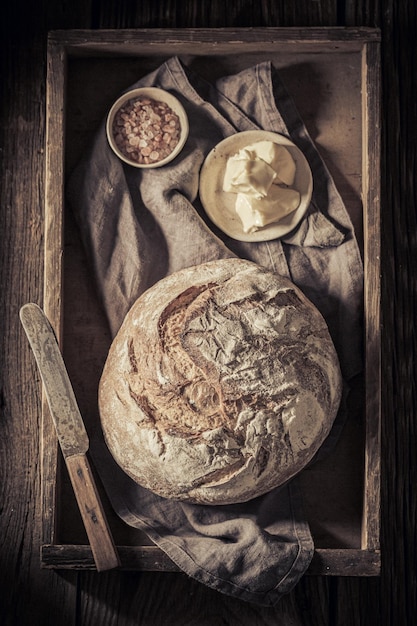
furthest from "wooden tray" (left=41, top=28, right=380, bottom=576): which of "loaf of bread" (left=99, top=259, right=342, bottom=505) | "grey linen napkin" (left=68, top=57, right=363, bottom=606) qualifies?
"loaf of bread" (left=99, top=259, right=342, bottom=505)

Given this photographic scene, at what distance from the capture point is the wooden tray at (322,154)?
5.63 ft

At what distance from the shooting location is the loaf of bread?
1523 mm

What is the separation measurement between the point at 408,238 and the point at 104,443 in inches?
34.5

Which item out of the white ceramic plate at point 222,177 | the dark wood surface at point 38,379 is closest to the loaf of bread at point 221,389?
the white ceramic plate at point 222,177

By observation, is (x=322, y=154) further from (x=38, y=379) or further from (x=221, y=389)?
(x=38, y=379)

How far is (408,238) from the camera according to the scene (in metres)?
1.87

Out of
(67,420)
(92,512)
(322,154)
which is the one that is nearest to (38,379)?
(67,420)

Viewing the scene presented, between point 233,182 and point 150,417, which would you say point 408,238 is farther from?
point 150,417

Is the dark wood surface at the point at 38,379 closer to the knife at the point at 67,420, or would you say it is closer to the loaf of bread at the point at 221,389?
the knife at the point at 67,420

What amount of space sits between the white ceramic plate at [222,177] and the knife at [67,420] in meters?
0.46

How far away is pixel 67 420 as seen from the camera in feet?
5.39

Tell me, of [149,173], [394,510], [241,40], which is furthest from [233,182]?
[394,510]

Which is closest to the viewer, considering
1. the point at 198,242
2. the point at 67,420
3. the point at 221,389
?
the point at 221,389

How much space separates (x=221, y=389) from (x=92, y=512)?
0.42 m
